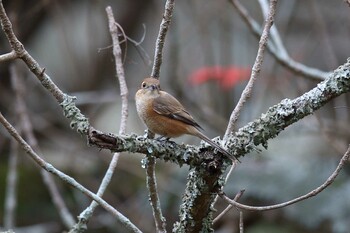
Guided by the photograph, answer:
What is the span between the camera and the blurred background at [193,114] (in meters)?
5.16

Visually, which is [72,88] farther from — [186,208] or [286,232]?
[186,208]

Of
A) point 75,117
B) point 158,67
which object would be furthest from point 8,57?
point 158,67

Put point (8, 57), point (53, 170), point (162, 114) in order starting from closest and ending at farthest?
point (8, 57) → point (53, 170) → point (162, 114)

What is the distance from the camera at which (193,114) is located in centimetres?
603

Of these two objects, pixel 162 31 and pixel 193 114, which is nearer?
pixel 162 31

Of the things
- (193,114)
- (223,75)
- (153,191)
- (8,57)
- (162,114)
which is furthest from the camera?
(193,114)

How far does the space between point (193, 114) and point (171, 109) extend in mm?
3294

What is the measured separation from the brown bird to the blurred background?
1.60 metres

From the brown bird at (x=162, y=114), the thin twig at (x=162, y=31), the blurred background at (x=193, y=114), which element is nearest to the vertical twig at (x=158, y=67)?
the thin twig at (x=162, y=31)

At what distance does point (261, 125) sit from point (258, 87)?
4.64 meters

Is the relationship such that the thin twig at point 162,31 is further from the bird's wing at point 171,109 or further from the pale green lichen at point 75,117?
the bird's wing at point 171,109

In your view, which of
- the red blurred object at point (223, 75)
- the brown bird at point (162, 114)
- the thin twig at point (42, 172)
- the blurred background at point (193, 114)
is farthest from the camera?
the red blurred object at point (223, 75)

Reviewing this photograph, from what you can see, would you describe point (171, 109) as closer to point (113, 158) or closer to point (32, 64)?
point (113, 158)

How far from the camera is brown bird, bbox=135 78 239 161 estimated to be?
2656 mm
